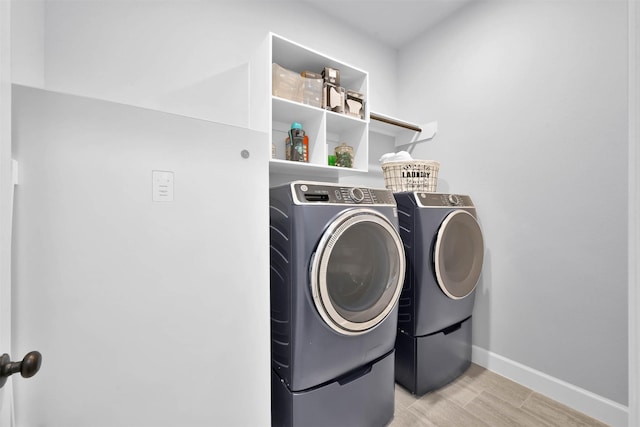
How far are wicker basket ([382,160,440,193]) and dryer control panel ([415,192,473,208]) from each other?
0.14 m

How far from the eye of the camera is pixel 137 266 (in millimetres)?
825

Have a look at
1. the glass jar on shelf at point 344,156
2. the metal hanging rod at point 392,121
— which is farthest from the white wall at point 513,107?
the glass jar on shelf at point 344,156

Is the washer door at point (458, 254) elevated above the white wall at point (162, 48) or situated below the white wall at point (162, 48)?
below

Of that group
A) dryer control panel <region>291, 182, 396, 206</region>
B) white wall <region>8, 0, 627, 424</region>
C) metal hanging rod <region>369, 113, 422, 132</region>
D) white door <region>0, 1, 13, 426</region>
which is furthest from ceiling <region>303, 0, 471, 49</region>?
white door <region>0, 1, 13, 426</region>

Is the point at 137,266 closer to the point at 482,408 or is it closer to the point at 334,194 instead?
the point at 334,194

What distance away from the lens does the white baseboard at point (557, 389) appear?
1391 mm

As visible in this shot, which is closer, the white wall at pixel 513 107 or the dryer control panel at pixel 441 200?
the white wall at pixel 513 107

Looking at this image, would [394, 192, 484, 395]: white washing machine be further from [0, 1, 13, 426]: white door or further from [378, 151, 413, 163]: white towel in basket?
[0, 1, 13, 426]: white door

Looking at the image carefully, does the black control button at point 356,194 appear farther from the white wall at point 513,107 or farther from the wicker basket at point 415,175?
the white wall at point 513,107

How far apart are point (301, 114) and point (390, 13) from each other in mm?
1252

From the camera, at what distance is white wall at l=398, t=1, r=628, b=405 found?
4.63 feet

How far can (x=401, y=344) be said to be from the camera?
1.64 m

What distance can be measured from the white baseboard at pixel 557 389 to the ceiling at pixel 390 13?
2664 mm

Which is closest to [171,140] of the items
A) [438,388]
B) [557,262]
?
[438,388]
